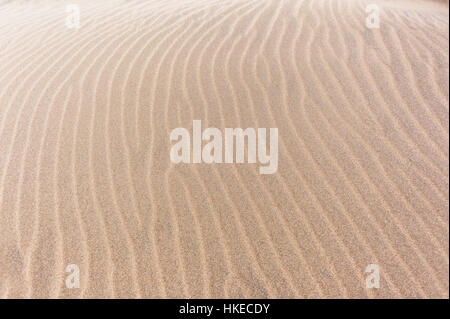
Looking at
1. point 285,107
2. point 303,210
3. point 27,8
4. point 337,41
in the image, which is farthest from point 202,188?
point 27,8

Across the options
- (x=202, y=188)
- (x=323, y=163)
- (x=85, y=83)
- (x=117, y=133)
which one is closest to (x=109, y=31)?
(x=85, y=83)

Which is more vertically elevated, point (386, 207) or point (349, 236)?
point (386, 207)

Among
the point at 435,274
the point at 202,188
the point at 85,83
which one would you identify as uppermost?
the point at 85,83

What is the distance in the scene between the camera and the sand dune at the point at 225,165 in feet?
7.94

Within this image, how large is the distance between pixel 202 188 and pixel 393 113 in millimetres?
1901

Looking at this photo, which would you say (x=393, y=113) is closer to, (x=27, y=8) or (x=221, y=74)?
(x=221, y=74)

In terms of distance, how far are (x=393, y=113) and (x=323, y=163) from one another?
97 cm

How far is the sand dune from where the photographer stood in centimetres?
242

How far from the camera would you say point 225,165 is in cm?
311

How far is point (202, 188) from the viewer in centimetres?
291

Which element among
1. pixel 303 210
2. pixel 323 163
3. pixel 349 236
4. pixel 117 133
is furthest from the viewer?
pixel 117 133

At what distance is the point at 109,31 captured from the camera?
15.8 feet

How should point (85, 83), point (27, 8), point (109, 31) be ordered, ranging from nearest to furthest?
point (85, 83) < point (109, 31) < point (27, 8)

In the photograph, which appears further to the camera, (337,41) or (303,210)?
(337,41)
